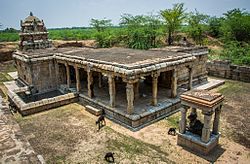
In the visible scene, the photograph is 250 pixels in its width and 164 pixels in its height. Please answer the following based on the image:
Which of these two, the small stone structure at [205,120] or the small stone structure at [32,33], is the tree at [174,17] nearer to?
the small stone structure at [32,33]

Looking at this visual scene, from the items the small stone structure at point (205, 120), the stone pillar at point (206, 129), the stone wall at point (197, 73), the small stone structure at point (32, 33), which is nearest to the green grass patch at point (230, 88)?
the stone wall at point (197, 73)

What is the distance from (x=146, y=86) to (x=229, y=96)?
6190 mm

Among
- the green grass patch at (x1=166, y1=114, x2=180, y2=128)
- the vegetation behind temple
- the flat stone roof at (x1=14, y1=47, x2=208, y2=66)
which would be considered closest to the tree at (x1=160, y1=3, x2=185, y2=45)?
the vegetation behind temple

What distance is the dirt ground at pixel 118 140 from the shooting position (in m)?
8.55

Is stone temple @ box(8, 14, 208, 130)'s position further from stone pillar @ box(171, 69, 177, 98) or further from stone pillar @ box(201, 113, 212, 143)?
stone pillar @ box(201, 113, 212, 143)

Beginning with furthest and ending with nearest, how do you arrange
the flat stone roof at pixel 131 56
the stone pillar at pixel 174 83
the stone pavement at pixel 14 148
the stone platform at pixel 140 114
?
the stone pillar at pixel 174 83 → the flat stone roof at pixel 131 56 → the stone platform at pixel 140 114 → the stone pavement at pixel 14 148

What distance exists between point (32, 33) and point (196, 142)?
58.6 ft


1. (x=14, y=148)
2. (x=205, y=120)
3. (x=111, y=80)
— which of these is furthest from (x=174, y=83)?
(x=14, y=148)

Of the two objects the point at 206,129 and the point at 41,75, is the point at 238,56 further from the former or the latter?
the point at 41,75

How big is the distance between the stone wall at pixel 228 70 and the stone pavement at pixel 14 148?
19258mm

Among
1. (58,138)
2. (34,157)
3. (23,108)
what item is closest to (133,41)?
(23,108)

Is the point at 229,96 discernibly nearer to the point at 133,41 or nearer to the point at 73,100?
the point at 73,100

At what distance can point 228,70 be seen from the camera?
20.1m

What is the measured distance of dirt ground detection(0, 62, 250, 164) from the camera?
8555 mm
